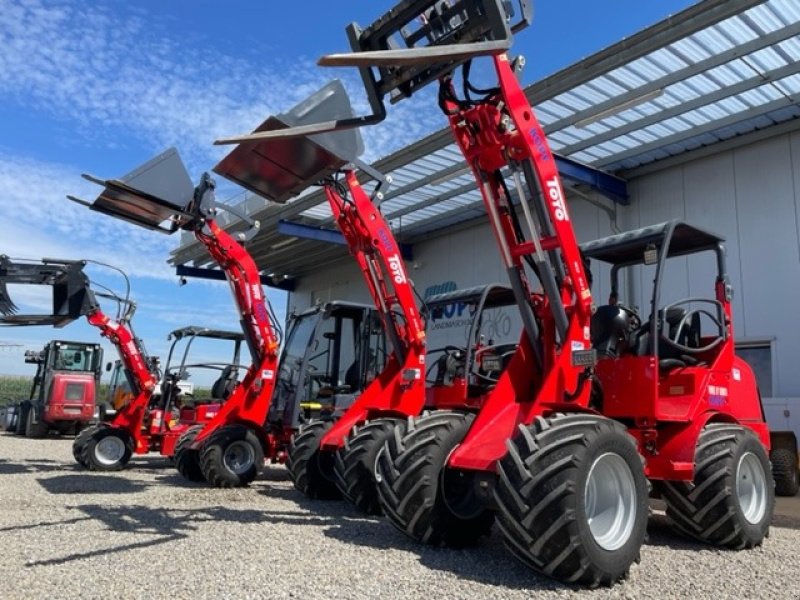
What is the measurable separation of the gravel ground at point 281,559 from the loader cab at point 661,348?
4.06 ft

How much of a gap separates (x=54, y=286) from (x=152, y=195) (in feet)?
11.6

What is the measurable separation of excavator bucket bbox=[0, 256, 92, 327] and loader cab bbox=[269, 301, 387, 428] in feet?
13.6

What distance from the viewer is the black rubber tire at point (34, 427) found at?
2122 centimetres

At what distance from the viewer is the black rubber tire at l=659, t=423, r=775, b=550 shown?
5.84 meters

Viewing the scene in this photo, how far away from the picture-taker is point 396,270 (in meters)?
8.58

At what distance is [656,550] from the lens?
5.80 m

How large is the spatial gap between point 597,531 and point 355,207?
16.3 ft

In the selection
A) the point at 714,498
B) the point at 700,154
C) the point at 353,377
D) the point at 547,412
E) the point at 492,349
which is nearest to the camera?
the point at 547,412

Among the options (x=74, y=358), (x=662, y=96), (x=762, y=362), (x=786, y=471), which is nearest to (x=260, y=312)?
(x=662, y=96)

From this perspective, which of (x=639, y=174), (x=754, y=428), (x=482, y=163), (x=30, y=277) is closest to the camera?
(x=482, y=163)

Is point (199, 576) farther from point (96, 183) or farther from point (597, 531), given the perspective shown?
point (96, 183)

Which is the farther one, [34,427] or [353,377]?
[34,427]

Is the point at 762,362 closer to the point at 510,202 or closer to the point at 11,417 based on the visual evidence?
the point at 510,202

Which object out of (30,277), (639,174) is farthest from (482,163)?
(639,174)
